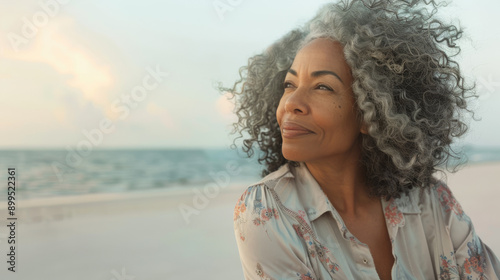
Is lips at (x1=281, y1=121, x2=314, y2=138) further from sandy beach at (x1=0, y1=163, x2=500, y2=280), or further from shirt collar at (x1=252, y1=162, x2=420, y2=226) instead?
sandy beach at (x1=0, y1=163, x2=500, y2=280)

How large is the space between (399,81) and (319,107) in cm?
34

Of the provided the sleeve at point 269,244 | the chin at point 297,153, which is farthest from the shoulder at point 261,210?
the chin at point 297,153

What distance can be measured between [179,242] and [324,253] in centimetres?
376

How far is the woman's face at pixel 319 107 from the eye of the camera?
76.8 inches

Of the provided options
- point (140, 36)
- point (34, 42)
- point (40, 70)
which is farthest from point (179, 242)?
point (140, 36)

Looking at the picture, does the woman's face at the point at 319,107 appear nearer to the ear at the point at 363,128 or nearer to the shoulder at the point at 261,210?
the ear at the point at 363,128

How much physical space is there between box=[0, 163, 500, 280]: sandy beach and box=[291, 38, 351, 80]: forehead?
2752mm

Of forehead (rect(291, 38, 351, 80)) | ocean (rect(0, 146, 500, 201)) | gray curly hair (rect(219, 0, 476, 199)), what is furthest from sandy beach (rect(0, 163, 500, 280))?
forehead (rect(291, 38, 351, 80))

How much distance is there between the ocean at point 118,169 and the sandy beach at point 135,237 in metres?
1.74

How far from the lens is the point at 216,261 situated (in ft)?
15.1

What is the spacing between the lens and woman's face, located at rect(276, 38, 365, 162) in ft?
6.40

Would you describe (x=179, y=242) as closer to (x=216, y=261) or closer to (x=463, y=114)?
(x=216, y=261)

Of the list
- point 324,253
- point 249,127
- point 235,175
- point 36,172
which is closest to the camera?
point 324,253

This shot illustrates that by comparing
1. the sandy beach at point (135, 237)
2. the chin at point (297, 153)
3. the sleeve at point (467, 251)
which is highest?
the sandy beach at point (135, 237)
